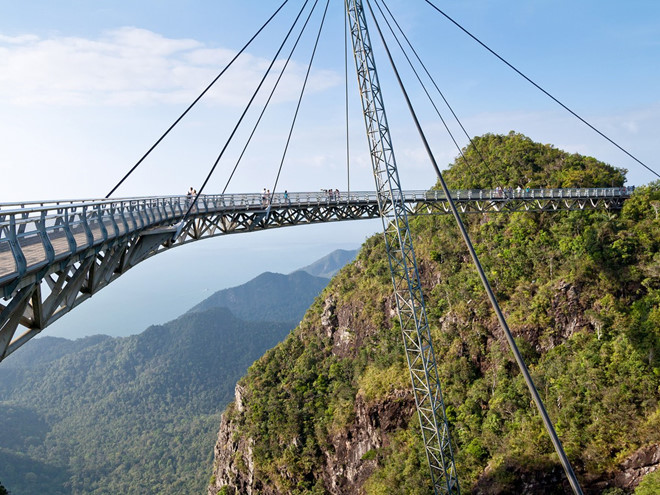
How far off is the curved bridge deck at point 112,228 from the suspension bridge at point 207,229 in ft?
0.09

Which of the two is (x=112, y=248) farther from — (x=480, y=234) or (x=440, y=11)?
(x=480, y=234)

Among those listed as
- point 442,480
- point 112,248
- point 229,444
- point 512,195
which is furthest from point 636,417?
point 229,444

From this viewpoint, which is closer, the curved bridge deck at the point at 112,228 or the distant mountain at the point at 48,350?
the curved bridge deck at the point at 112,228

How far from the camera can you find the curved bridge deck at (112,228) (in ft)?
23.2

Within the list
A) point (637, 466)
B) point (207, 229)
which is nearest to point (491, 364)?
point (637, 466)

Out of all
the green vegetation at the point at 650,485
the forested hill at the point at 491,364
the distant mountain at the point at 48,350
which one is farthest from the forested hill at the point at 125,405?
the green vegetation at the point at 650,485

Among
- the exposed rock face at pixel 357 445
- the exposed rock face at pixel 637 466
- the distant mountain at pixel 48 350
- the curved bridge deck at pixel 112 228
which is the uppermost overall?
the curved bridge deck at pixel 112 228

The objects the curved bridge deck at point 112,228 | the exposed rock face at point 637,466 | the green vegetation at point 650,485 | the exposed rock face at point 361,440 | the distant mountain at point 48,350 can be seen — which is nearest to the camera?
the curved bridge deck at point 112,228

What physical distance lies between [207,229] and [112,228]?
9.23 meters

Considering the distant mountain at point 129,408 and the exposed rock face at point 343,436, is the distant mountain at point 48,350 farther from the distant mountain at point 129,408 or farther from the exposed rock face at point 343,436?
the exposed rock face at point 343,436

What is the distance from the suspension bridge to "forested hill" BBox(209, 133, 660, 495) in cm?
282

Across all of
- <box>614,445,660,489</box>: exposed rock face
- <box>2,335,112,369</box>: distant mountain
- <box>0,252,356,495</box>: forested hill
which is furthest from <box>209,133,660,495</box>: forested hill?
<box>2,335,112,369</box>: distant mountain

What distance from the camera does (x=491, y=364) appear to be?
95.8 ft

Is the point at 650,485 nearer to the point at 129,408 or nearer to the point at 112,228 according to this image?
Answer: the point at 112,228
